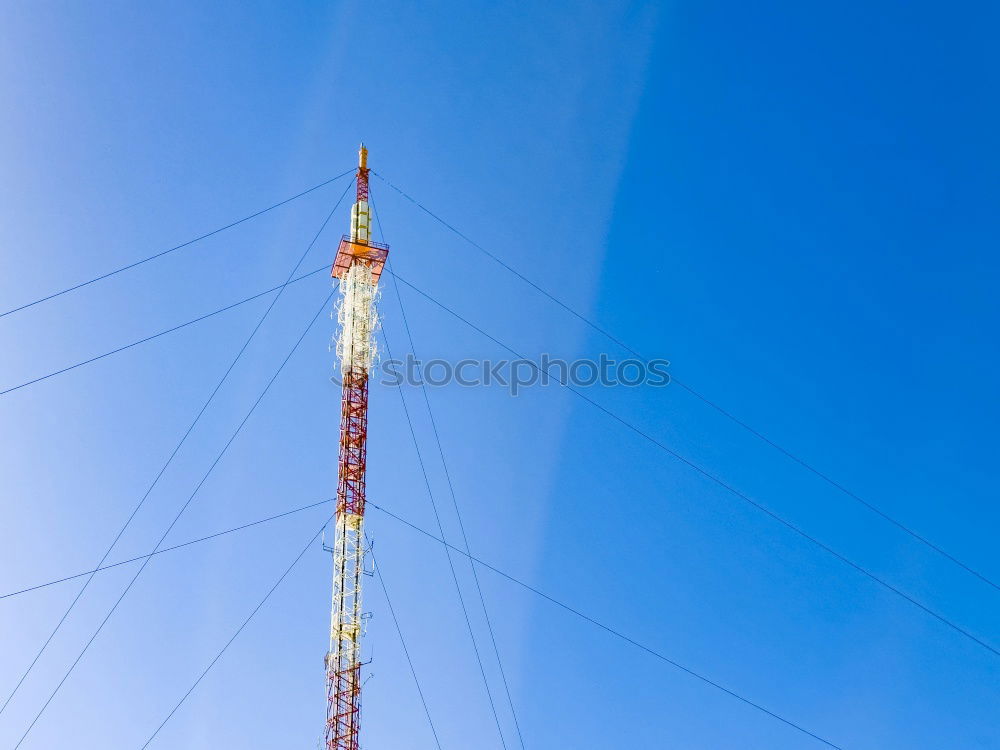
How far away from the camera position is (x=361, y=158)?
4525 centimetres

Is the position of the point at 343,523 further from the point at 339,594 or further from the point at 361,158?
the point at 361,158

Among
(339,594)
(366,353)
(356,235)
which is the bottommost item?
(339,594)

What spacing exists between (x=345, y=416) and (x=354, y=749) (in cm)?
1318

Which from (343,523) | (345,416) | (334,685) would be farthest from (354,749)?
(345,416)

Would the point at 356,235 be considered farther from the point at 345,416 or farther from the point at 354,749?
the point at 354,749

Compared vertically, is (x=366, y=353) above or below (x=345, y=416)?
above

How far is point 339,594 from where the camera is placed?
4069 cm

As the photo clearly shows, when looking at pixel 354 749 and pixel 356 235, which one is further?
pixel 356 235

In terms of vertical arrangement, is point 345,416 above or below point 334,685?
above

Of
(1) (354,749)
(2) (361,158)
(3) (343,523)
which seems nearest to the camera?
(1) (354,749)

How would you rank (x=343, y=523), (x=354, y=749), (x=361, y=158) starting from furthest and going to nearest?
(x=361, y=158) → (x=343, y=523) → (x=354, y=749)

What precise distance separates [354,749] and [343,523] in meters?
8.74

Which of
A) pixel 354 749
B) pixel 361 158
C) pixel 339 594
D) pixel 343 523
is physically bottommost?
pixel 354 749

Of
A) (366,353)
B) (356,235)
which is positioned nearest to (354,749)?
(366,353)
